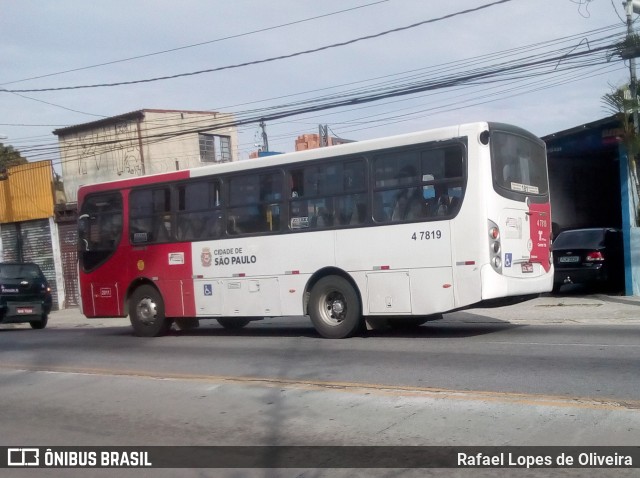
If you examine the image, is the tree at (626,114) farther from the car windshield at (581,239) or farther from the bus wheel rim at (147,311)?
the bus wheel rim at (147,311)

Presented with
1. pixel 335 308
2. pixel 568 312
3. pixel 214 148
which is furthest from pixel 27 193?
pixel 568 312

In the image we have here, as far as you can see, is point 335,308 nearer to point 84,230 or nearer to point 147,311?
point 147,311

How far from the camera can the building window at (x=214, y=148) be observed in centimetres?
3600

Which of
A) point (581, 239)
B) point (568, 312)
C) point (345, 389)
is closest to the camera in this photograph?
point (345, 389)

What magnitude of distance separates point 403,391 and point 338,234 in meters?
4.80

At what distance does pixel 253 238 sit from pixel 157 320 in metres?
2.98

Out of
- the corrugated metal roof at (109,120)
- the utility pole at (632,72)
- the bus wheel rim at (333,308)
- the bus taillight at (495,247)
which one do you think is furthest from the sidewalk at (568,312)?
the corrugated metal roof at (109,120)

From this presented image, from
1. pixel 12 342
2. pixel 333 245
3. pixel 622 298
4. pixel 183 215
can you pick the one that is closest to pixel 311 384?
pixel 333 245

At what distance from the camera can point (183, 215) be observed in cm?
1479

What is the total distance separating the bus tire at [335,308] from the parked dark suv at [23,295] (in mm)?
11222

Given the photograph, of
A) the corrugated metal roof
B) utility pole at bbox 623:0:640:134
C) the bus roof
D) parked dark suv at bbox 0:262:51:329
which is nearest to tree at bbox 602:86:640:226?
utility pole at bbox 623:0:640:134

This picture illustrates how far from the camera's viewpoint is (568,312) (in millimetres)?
16031

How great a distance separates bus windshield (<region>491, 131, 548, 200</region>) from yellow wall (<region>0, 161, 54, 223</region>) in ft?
76.4

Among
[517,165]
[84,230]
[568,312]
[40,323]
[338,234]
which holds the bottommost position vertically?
[40,323]
